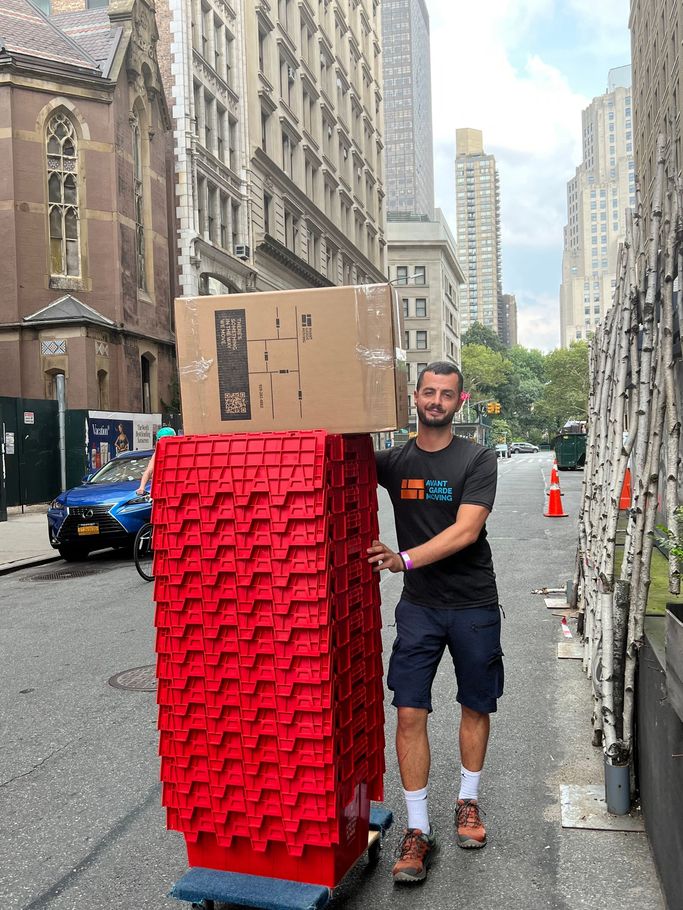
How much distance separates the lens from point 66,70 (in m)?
26.9

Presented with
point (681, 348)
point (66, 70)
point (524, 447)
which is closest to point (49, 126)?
point (66, 70)

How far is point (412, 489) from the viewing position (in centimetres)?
385

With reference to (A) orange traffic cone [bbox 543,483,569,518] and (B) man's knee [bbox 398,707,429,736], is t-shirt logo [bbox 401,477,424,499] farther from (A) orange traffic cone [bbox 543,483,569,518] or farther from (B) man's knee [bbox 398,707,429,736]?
(A) orange traffic cone [bbox 543,483,569,518]

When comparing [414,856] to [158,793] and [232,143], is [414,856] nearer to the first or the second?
[158,793]

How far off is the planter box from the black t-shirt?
99 centimetres

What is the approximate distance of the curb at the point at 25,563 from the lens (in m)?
13.4

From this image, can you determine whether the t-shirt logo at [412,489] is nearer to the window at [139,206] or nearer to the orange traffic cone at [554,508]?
the orange traffic cone at [554,508]

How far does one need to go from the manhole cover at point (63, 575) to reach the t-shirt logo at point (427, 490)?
376 inches

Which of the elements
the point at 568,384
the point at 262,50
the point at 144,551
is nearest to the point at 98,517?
the point at 144,551

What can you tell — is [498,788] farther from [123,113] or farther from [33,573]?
[123,113]

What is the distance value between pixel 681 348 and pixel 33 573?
10.6m

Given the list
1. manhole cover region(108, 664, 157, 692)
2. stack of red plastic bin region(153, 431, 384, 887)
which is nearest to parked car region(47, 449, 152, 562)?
manhole cover region(108, 664, 157, 692)

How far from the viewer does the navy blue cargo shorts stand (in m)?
3.78

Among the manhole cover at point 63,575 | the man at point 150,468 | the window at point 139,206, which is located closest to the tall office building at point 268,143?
the window at point 139,206
